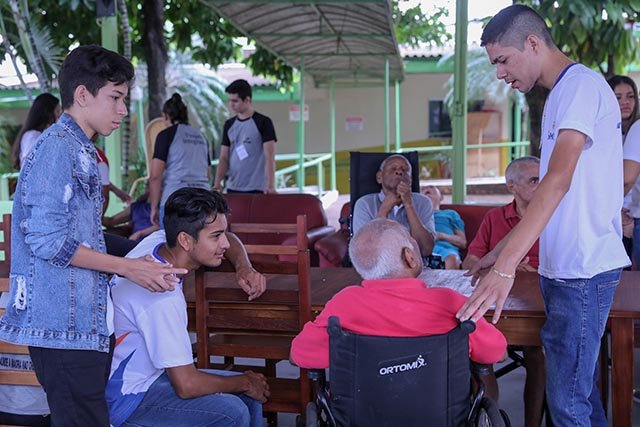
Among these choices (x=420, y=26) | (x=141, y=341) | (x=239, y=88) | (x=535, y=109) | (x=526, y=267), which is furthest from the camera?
(x=420, y=26)

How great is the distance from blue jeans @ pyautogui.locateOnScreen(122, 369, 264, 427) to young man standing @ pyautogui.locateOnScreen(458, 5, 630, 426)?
2.69 ft

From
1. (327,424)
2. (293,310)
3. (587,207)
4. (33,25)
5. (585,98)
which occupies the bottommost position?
(327,424)

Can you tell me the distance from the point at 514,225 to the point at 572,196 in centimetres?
174

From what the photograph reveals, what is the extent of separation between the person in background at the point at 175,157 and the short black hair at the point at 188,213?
10.7 ft

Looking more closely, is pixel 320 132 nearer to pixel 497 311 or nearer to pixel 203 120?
pixel 203 120

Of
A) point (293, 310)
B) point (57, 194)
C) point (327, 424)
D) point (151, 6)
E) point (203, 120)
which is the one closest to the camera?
point (57, 194)

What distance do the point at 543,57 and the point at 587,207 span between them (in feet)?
1.49

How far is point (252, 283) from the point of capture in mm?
3023

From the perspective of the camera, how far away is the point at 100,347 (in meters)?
2.27

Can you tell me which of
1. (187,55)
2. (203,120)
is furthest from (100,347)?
(187,55)

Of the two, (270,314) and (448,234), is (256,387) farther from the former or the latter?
(448,234)

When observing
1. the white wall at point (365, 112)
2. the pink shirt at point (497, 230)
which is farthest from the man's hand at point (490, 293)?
the white wall at point (365, 112)

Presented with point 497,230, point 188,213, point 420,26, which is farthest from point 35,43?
point 420,26

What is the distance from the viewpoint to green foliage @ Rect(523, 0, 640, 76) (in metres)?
5.94
